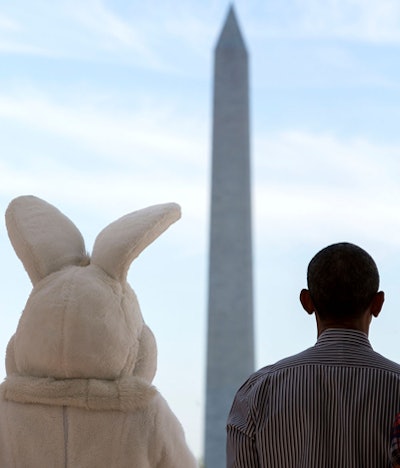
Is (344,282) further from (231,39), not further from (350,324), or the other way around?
(231,39)

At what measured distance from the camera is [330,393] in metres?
2.00

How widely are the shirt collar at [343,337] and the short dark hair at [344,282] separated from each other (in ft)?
0.10

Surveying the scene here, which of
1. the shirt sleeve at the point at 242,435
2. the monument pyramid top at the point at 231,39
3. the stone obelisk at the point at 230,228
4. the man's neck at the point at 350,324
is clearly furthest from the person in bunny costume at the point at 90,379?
the monument pyramid top at the point at 231,39

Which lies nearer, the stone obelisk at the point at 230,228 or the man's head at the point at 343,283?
the man's head at the point at 343,283

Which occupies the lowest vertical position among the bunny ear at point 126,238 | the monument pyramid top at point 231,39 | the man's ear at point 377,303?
the man's ear at point 377,303

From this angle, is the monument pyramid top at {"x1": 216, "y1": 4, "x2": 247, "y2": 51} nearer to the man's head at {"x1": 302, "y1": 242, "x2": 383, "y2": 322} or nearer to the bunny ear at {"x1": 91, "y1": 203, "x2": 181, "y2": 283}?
the bunny ear at {"x1": 91, "y1": 203, "x2": 181, "y2": 283}

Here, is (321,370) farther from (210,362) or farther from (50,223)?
(210,362)

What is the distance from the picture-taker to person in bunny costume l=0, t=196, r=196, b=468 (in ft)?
9.23

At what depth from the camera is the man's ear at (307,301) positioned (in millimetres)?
2139

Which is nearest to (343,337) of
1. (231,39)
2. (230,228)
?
(230,228)

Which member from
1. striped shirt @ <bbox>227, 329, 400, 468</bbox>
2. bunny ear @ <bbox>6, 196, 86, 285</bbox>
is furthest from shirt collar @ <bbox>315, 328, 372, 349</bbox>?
bunny ear @ <bbox>6, 196, 86, 285</bbox>

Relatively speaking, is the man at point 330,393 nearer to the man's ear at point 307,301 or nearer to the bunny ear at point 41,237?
the man's ear at point 307,301

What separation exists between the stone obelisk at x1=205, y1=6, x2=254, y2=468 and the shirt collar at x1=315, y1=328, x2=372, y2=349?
1119 centimetres

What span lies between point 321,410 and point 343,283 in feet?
0.83
